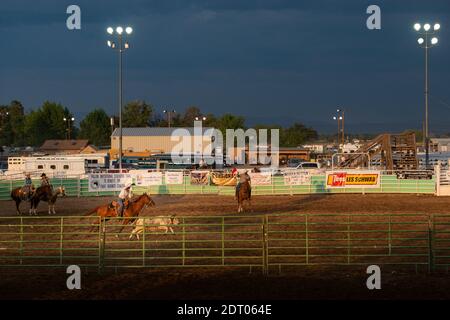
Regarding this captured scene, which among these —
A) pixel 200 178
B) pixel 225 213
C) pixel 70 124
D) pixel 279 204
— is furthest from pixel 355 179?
pixel 70 124

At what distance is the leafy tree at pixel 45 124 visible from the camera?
4828 inches

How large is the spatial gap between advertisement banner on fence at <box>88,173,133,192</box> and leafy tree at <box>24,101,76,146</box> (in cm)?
9162

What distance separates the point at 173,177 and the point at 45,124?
92951mm

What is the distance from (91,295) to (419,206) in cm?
1896

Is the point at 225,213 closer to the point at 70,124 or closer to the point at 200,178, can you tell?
the point at 200,178

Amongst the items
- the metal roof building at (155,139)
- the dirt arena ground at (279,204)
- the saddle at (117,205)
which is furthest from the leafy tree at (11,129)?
the saddle at (117,205)

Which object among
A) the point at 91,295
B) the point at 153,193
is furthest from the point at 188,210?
the point at 91,295

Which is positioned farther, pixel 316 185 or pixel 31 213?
pixel 316 185

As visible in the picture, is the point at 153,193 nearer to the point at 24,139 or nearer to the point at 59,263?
the point at 59,263

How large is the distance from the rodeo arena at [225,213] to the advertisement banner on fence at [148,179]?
0.05 m

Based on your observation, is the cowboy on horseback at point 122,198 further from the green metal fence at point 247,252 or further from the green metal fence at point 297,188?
the green metal fence at point 297,188

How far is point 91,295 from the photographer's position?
11.9m

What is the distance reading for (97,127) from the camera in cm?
13025

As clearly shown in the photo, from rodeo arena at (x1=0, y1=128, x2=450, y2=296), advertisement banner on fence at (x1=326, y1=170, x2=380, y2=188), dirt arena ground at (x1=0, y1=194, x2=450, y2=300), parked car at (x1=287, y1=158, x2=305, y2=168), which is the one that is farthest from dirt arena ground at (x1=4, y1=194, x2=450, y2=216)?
parked car at (x1=287, y1=158, x2=305, y2=168)
